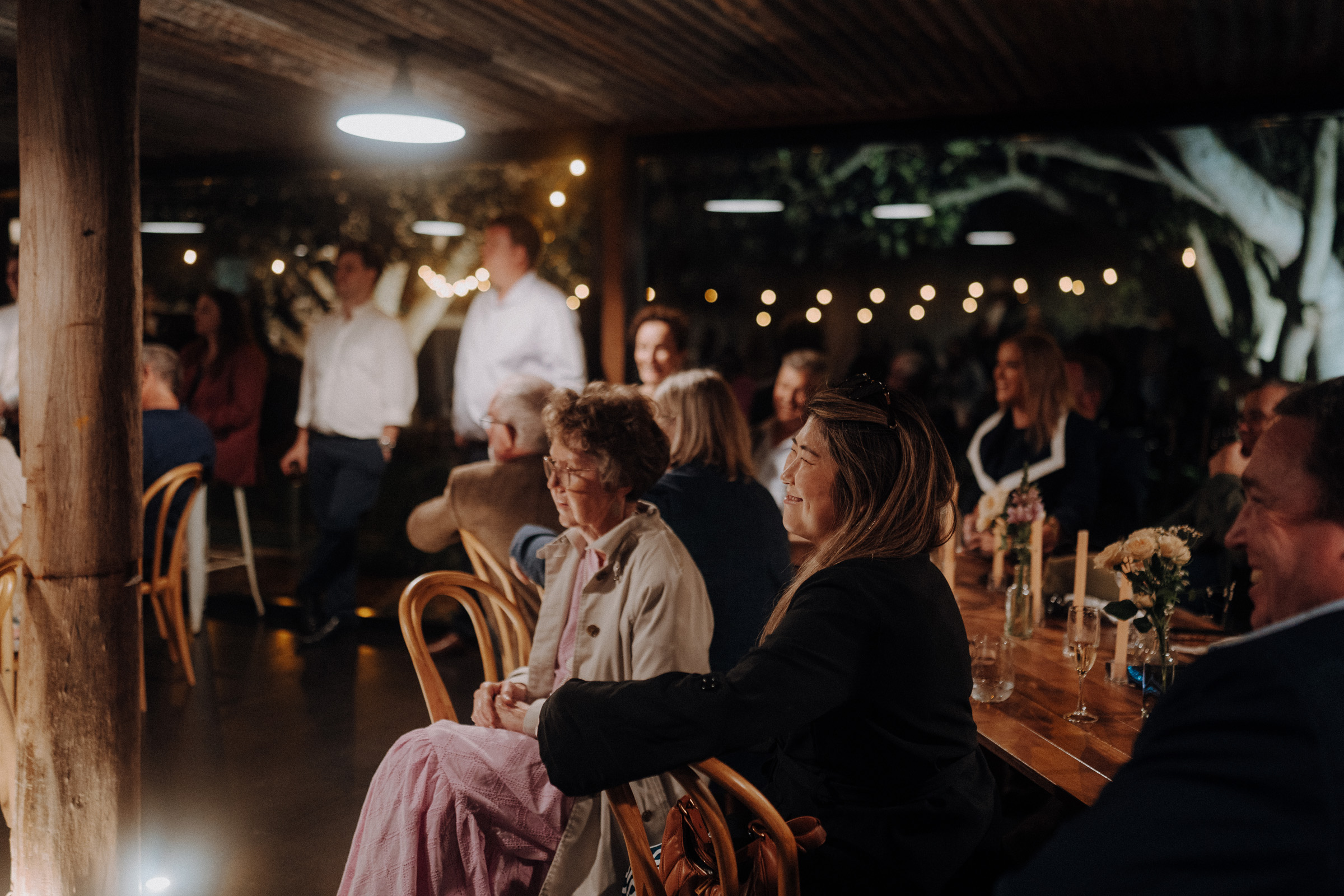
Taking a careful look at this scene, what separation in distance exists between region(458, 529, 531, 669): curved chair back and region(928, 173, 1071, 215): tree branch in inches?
170

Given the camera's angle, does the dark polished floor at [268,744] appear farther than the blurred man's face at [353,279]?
No

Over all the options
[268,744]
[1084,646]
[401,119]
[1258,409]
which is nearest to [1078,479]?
[1258,409]

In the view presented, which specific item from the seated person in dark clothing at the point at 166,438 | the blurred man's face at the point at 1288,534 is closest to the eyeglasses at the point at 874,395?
the blurred man's face at the point at 1288,534

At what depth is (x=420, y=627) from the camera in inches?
91.4

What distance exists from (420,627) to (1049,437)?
8.02 feet

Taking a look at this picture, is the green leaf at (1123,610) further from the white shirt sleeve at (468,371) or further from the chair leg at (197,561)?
the chair leg at (197,561)

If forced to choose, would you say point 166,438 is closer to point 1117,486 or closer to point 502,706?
point 502,706

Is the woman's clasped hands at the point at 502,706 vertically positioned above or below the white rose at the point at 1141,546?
below

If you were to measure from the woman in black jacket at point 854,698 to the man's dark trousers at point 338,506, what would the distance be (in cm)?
412

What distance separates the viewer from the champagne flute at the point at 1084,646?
1998mm

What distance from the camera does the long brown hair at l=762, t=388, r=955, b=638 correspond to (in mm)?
1525

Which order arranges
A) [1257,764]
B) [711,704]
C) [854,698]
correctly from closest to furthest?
[1257,764]
[711,704]
[854,698]

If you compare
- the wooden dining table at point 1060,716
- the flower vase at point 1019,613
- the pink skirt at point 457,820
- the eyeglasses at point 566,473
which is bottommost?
the pink skirt at point 457,820

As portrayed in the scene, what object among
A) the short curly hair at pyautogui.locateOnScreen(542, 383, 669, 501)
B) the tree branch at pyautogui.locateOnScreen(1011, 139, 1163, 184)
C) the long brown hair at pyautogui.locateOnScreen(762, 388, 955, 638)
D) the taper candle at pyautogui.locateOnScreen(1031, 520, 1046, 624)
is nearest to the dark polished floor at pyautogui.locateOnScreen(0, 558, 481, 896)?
the short curly hair at pyautogui.locateOnScreen(542, 383, 669, 501)
